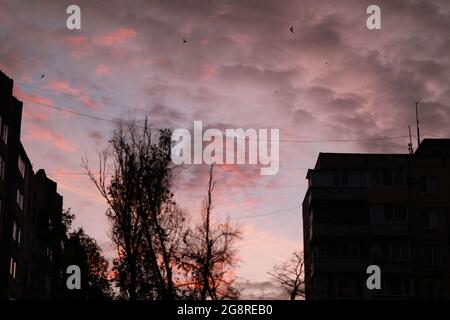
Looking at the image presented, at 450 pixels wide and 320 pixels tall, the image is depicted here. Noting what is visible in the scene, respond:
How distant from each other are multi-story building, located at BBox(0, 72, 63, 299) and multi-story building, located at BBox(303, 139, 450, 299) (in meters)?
25.1

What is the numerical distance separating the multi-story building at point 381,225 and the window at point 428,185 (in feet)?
0.29

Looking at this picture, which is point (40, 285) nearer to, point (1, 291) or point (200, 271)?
point (1, 291)

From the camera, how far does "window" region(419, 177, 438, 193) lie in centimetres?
6334

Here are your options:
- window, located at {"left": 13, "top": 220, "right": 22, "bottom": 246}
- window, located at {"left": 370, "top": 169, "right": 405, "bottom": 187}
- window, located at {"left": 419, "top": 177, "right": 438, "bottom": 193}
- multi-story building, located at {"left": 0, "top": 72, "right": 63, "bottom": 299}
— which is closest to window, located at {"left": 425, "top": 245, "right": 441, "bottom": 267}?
window, located at {"left": 419, "top": 177, "right": 438, "bottom": 193}

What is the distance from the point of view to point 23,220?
66.5m

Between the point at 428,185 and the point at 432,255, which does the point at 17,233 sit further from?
the point at 428,185

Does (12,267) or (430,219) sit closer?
(12,267)

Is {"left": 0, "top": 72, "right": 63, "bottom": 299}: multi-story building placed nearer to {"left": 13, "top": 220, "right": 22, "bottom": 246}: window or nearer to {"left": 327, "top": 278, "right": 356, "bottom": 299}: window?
{"left": 13, "top": 220, "right": 22, "bottom": 246}: window

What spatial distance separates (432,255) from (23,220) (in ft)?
120

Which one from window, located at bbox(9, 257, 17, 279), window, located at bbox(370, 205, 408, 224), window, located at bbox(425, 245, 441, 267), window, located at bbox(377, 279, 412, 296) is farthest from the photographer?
window, located at bbox(370, 205, 408, 224)

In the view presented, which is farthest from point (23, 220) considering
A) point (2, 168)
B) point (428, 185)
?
point (428, 185)

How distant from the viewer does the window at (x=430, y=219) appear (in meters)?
62.2

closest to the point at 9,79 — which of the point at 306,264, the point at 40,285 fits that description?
the point at 40,285

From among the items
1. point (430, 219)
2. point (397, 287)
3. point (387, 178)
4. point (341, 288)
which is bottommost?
point (341, 288)
